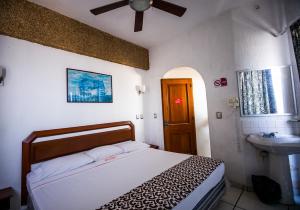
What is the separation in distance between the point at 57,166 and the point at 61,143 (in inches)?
16.6

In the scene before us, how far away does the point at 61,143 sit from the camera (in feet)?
7.31

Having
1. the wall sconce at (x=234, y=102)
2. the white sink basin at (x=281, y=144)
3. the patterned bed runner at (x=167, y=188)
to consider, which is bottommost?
the patterned bed runner at (x=167, y=188)

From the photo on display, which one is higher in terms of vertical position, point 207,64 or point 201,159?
point 207,64

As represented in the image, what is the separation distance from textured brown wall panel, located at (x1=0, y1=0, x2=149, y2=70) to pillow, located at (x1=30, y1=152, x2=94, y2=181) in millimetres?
1680

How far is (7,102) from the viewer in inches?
73.6

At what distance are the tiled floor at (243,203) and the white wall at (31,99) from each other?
239 cm

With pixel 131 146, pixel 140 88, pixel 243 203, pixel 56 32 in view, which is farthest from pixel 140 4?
pixel 243 203

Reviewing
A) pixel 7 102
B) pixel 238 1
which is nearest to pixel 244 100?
pixel 238 1

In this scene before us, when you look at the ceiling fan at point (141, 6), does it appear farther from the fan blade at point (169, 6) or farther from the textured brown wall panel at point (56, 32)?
the textured brown wall panel at point (56, 32)

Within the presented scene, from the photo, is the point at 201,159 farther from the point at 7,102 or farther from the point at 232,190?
the point at 7,102

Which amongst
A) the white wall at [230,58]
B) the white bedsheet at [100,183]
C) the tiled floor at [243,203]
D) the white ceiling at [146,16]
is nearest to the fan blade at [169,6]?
the white ceiling at [146,16]

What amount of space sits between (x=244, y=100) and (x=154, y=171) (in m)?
1.87

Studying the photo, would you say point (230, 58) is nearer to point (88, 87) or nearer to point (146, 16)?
point (146, 16)

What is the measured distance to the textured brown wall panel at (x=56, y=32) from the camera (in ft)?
6.29
